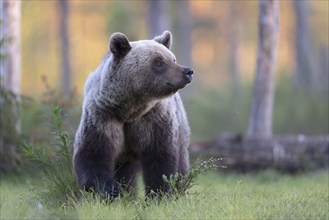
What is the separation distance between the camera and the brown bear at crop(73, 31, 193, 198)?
6.69 m

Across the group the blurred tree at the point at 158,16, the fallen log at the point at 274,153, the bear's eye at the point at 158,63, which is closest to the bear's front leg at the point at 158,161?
the bear's eye at the point at 158,63

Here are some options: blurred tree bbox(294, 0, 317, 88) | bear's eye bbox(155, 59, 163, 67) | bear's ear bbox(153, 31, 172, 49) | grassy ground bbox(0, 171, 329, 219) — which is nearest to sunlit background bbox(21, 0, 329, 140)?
blurred tree bbox(294, 0, 317, 88)

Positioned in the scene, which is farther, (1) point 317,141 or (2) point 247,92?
(2) point 247,92

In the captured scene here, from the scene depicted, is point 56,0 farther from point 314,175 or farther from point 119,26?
point 314,175

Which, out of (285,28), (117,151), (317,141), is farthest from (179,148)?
(285,28)

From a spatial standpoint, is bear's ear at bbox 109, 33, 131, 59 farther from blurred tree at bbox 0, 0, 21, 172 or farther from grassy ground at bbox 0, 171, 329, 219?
blurred tree at bbox 0, 0, 21, 172

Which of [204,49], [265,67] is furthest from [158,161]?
[204,49]

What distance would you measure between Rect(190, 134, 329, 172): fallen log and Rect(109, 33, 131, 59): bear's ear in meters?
5.15

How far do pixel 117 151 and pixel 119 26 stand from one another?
82.4ft

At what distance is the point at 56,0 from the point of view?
28.2 m

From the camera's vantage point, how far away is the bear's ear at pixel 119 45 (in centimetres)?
676

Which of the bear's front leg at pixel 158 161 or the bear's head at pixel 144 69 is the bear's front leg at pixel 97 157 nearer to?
the bear's front leg at pixel 158 161

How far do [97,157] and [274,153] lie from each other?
19.1ft

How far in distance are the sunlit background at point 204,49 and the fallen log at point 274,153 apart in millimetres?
1060
